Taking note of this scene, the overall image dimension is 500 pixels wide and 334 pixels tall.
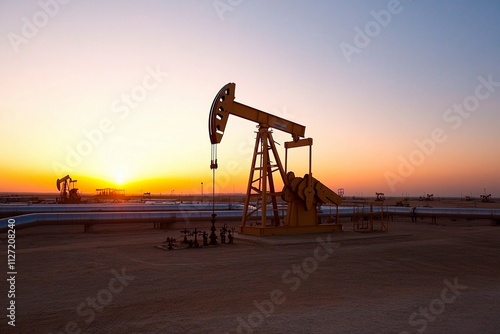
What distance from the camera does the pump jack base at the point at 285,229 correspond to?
16.4 meters

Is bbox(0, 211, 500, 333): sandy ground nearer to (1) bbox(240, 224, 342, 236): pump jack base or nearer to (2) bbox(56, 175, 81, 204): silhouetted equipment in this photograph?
(1) bbox(240, 224, 342, 236): pump jack base

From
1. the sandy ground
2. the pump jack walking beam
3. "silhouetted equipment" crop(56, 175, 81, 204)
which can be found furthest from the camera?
"silhouetted equipment" crop(56, 175, 81, 204)

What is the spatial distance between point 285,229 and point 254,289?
30.5 feet

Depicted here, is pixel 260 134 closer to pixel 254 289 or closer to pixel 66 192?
pixel 254 289

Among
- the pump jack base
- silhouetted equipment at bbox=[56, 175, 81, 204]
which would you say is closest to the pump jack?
the pump jack base

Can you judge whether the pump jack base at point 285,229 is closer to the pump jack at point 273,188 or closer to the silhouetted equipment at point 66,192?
the pump jack at point 273,188

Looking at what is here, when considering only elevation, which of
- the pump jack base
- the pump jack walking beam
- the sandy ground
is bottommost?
the sandy ground

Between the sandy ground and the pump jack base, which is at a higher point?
the pump jack base

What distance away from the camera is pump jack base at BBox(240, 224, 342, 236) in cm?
1641

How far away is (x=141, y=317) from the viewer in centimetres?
601

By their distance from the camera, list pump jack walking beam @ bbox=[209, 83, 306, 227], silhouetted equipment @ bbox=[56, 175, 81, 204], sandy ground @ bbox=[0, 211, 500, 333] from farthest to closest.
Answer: silhouetted equipment @ bbox=[56, 175, 81, 204] → pump jack walking beam @ bbox=[209, 83, 306, 227] → sandy ground @ bbox=[0, 211, 500, 333]

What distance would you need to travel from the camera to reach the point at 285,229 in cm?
1703

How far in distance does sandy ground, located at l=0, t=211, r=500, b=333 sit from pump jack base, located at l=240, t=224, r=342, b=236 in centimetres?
249

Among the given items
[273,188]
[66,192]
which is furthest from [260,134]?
[66,192]
